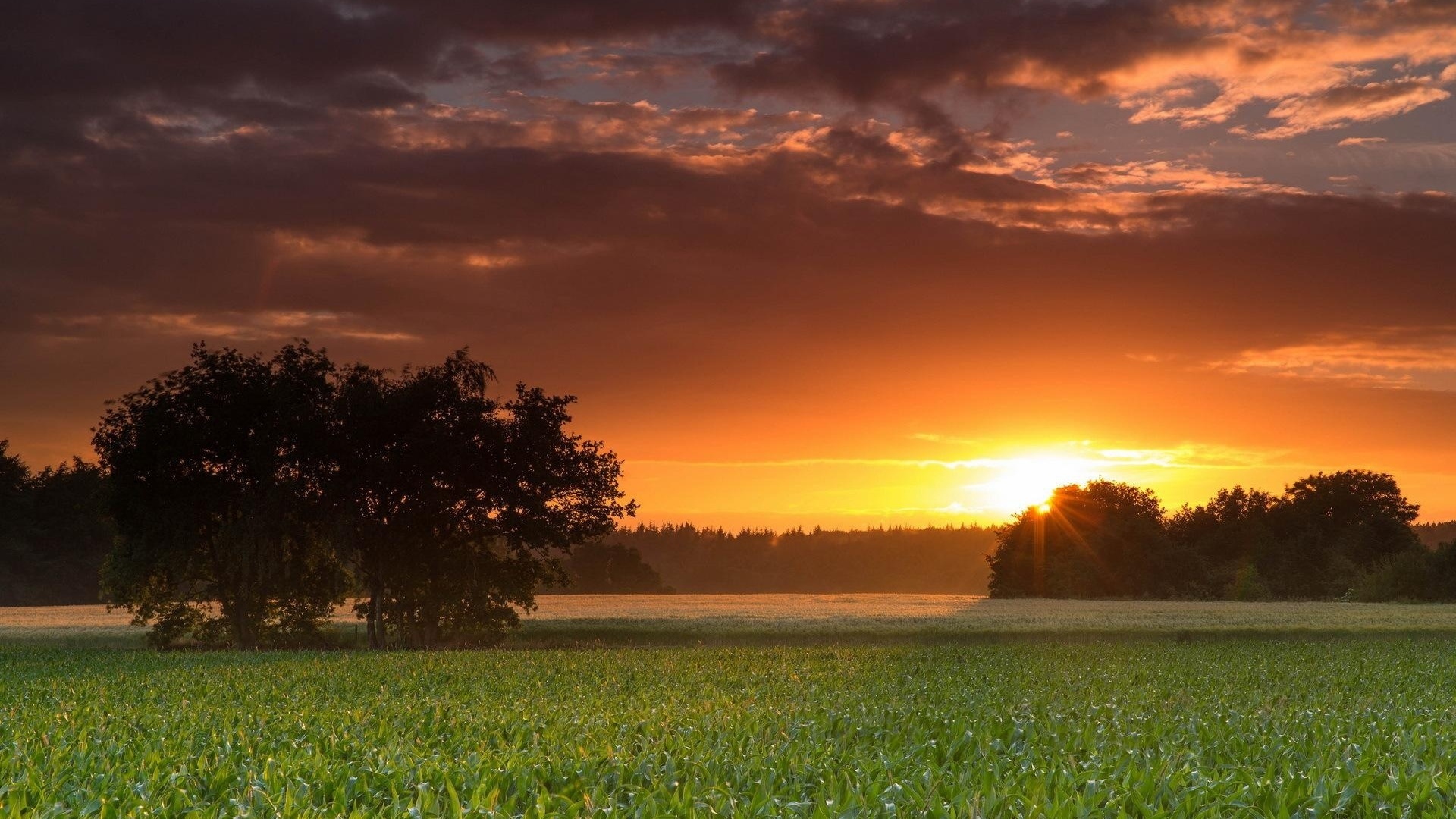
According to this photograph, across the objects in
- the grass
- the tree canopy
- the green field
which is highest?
the tree canopy

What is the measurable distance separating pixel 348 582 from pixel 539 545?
8.56 metres

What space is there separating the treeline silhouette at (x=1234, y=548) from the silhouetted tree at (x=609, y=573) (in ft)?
127

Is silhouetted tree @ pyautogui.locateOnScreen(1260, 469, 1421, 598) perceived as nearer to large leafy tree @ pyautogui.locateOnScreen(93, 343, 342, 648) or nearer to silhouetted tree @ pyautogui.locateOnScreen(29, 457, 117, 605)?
large leafy tree @ pyautogui.locateOnScreen(93, 343, 342, 648)

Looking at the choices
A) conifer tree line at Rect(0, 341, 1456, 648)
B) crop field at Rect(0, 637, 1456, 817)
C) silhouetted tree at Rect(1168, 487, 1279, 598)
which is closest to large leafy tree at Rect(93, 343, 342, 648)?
conifer tree line at Rect(0, 341, 1456, 648)

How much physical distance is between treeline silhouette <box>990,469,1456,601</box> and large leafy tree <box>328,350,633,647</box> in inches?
2690

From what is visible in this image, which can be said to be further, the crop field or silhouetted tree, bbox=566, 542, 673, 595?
silhouetted tree, bbox=566, 542, 673, 595

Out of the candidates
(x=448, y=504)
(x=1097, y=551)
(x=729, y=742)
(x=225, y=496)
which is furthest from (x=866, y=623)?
(x=1097, y=551)

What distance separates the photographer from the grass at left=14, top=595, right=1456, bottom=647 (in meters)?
48.1

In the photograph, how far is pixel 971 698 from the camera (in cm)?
2045

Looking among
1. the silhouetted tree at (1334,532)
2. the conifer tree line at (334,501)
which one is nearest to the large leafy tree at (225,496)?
the conifer tree line at (334,501)

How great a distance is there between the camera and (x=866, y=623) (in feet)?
177

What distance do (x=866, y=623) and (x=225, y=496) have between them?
2742cm

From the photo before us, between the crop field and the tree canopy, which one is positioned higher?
the tree canopy

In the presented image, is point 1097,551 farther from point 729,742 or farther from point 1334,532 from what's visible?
point 729,742
